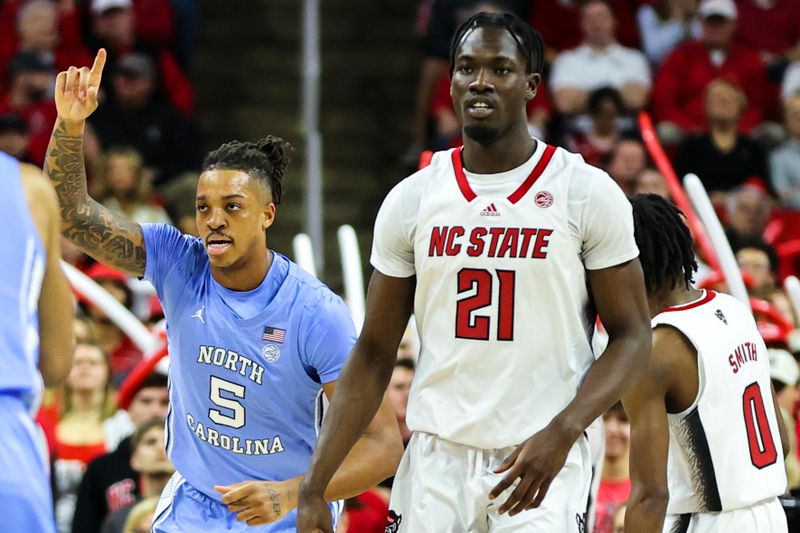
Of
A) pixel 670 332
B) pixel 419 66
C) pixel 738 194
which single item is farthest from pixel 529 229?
pixel 419 66

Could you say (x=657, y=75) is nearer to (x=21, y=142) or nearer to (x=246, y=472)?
(x=21, y=142)

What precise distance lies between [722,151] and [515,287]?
7759 millimetres

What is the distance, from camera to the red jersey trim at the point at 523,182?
4.79 metres

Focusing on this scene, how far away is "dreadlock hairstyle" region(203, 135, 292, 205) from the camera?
5.62 meters

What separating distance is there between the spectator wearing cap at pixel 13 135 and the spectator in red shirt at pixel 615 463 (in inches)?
217

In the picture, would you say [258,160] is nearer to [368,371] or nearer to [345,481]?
[368,371]

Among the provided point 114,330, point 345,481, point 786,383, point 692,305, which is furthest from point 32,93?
point 692,305

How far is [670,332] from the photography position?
17.2ft

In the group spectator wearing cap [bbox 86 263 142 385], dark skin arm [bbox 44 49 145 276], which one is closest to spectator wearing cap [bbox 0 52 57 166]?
spectator wearing cap [bbox 86 263 142 385]

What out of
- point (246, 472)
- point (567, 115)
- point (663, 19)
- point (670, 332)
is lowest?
point (246, 472)

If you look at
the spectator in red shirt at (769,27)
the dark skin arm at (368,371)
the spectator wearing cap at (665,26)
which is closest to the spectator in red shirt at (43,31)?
the spectator wearing cap at (665,26)

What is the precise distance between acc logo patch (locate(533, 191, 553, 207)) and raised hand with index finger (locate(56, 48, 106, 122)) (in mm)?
1638

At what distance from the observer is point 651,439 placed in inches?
198

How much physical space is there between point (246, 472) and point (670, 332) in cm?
153
